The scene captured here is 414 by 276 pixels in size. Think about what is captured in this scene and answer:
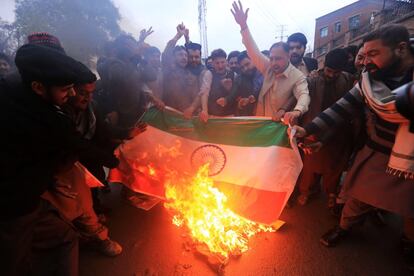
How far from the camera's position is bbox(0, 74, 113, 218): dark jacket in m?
1.80

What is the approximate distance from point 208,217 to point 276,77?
231 centimetres

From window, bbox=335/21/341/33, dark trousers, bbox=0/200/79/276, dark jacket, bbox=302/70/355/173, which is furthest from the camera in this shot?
window, bbox=335/21/341/33

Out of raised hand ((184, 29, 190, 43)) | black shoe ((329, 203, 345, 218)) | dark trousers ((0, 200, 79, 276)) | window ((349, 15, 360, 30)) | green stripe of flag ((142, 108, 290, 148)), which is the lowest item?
black shoe ((329, 203, 345, 218))

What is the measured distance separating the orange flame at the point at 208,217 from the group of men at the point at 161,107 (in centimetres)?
91

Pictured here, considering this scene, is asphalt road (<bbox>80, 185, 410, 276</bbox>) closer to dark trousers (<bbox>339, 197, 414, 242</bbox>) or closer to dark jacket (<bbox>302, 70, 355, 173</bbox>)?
dark trousers (<bbox>339, 197, 414, 242</bbox>)

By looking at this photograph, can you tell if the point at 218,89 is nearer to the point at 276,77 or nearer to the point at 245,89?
the point at 245,89

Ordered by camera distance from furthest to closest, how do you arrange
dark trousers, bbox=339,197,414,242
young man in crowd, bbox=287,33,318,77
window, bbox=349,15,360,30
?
window, bbox=349,15,360,30 < young man in crowd, bbox=287,33,318,77 < dark trousers, bbox=339,197,414,242

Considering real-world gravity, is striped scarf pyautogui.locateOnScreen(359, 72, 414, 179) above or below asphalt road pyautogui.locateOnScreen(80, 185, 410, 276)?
above

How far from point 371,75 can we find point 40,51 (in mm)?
3067

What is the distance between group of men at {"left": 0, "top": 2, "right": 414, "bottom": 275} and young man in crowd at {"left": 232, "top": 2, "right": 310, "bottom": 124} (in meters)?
0.02

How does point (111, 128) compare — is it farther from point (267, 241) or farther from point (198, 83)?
point (267, 241)

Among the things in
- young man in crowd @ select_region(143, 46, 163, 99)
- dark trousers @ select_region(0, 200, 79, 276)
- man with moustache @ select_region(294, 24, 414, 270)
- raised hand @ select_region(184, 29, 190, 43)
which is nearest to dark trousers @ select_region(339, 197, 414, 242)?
man with moustache @ select_region(294, 24, 414, 270)

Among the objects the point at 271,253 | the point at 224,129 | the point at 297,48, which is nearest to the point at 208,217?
the point at 271,253

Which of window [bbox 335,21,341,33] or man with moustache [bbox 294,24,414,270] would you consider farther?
window [bbox 335,21,341,33]
